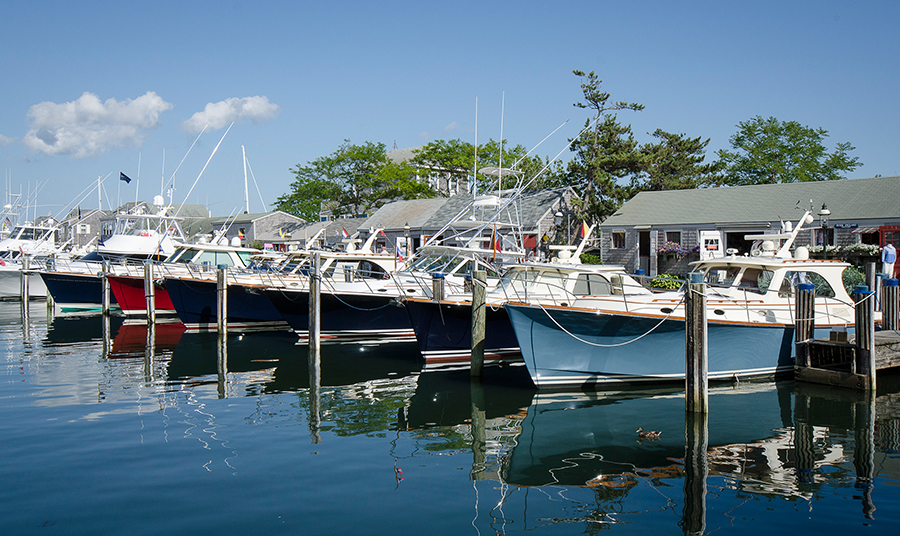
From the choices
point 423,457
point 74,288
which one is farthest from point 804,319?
point 74,288

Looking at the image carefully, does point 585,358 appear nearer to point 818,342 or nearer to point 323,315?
point 818,342

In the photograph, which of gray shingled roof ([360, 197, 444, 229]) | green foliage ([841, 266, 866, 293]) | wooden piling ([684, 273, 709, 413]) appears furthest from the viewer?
gray shingled roof ([360, 197, 444, 229])

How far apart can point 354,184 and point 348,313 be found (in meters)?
37.0

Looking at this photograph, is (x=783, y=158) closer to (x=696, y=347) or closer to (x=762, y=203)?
(x=762, y=203)

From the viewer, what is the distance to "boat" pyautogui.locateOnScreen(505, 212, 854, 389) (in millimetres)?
12500

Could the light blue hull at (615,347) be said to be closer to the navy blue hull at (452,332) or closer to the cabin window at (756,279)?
the cabin window at (756,279)

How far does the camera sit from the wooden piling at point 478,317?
548 inches

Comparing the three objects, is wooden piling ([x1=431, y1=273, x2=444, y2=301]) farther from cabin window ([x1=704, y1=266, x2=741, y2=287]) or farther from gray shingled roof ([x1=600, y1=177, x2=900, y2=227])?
gray shingled roof ([x1=600, y1=177, x2=900, y2=227])

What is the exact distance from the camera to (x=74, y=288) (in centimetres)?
2859

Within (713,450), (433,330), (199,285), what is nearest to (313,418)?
(433,330)

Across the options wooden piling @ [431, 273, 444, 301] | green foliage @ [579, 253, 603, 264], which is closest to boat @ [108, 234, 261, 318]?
wooden piling @ [431, 273, 444, 301]

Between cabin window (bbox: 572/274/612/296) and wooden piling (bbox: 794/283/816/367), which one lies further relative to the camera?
cabin window (bbox: 572/274/612/296)

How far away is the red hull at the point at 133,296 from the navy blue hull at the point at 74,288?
10.1 feet

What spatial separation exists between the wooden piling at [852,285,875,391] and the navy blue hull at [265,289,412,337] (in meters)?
11.5
